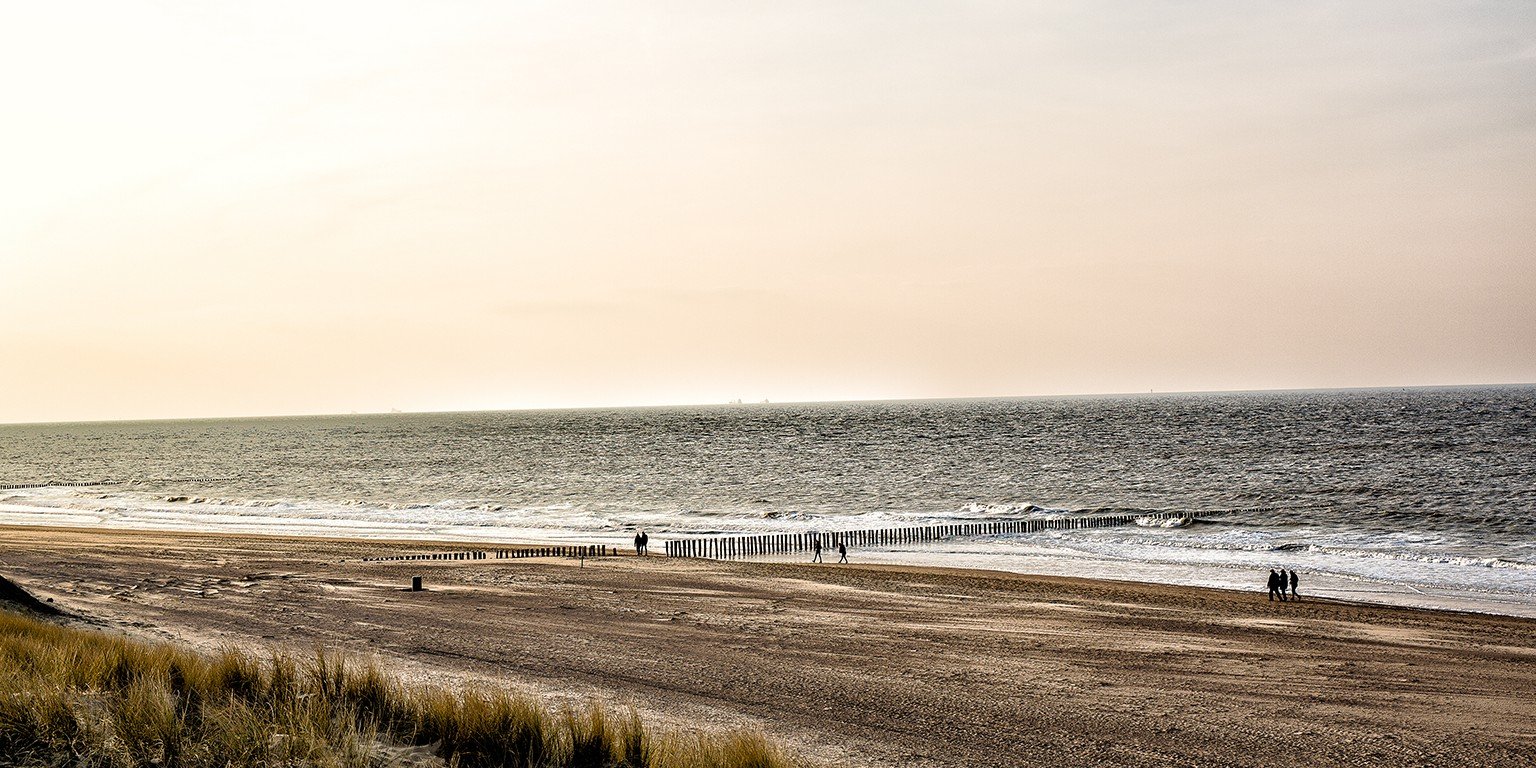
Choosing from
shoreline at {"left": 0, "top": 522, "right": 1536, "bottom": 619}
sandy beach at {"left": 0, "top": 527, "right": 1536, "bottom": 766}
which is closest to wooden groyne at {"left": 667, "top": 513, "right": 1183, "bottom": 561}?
shoreline at {"left": 0, "top": 522, "right": 1536, "bottom": 619}

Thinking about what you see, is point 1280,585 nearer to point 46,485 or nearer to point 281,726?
point 281,726

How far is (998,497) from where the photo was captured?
66.6 metres

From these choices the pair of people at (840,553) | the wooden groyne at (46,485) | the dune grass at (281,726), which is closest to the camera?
the dune grass at (281,726)

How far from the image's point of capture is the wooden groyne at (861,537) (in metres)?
42.6

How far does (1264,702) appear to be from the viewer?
54.5 feet

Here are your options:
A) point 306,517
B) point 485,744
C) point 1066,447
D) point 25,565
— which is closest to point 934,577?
point 485,744

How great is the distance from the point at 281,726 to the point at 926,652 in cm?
1432

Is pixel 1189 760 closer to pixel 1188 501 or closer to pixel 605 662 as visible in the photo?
pixel 605 662

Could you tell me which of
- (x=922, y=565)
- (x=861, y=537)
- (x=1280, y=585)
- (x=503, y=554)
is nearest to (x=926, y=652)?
(x=1280, y=585)

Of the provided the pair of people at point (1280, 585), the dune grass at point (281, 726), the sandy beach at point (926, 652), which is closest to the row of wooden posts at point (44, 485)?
the sandy beach at point (926, 652)

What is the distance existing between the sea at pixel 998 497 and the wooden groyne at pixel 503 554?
4683mm

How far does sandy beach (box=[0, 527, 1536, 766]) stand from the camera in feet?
48.4

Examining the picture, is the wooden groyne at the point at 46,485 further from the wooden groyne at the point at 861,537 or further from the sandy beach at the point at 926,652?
the wooden groyne at the point at 861,537

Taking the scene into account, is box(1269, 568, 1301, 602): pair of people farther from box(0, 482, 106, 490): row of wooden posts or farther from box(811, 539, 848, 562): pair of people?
box(0, 482, 106, 490): row of wooden posts
